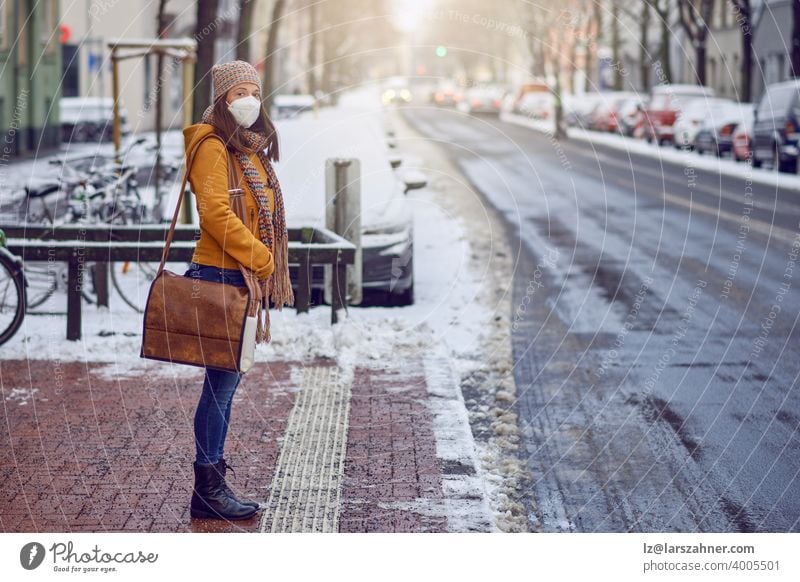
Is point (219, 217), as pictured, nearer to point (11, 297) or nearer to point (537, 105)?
point (11, 297)

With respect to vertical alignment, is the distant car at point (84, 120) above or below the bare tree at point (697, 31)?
below

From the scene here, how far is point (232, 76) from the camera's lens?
5.62 metres

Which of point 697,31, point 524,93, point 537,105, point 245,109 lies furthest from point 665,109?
point 245,109

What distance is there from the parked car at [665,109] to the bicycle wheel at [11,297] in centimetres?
3222

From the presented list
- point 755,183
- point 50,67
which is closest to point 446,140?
point 50,67

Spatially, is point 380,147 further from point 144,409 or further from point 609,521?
point 609,521

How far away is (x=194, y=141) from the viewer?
220 inches

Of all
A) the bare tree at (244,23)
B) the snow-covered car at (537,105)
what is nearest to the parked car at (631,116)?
the snow-covered car at (537,105)

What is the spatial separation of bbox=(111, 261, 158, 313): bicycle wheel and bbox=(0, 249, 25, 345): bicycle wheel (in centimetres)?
157

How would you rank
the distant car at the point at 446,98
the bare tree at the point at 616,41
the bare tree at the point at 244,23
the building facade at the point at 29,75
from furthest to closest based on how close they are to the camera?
the distant car at the point at 446,98, the bare tree at the point at 616,41, the building facade at the point at 29,75, the bare tree at the point at 244,23

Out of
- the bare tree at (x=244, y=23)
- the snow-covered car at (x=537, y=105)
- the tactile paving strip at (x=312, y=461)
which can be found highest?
the bare tree at (x=244, y=23)

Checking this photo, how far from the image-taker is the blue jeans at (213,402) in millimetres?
→ 5727

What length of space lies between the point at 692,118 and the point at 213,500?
34.7 meters

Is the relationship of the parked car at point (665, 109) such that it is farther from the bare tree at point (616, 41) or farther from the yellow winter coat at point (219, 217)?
A: the yellow winter coat at point (219, 217)
